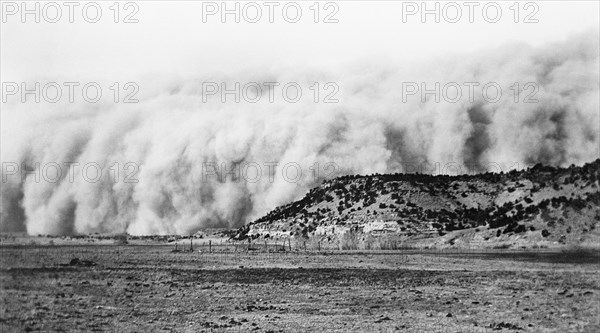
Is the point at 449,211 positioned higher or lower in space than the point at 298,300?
higher

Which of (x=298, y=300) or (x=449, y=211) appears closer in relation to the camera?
(x=298, y=300)

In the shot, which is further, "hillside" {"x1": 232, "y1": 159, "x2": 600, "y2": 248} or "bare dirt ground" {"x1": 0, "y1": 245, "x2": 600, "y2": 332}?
"hillside" {"x1": 232, "y1": 159, "x2": 600, "y2": 248}

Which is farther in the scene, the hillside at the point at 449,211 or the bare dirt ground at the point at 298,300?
the hillside at the point at 449,211

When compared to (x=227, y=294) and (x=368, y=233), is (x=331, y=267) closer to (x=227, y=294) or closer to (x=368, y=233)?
(x=227, y=294)
